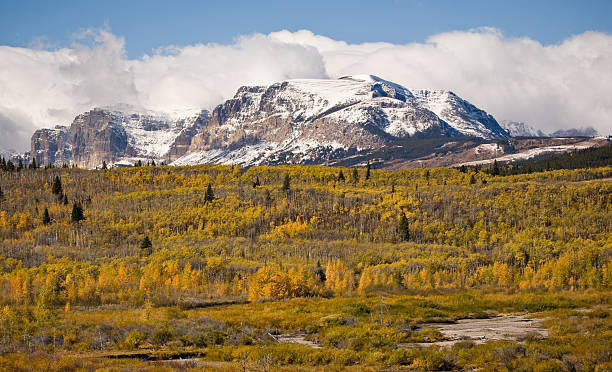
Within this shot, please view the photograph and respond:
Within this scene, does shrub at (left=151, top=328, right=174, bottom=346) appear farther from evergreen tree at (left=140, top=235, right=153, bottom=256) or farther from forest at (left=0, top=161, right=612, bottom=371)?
evergreen tree at (left=140, top=235, right=153, bottom=256)

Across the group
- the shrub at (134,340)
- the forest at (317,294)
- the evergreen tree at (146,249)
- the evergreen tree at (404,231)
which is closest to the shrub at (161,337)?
the forest at (317,294)

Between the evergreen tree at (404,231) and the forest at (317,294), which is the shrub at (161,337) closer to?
the forest at (317,294)

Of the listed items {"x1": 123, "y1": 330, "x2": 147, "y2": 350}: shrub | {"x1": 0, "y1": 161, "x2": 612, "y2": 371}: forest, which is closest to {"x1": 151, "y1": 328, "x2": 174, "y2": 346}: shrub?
{"x1": 0, "y1": 161, "x2": 612, "y2": 371}: forest

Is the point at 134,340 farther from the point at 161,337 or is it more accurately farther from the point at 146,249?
the point at 146,249

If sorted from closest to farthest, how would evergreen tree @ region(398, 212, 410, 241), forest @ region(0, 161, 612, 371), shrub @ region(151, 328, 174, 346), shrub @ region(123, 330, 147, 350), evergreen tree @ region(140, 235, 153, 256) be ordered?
forest @ region(0, 161, 612, 371)
shrub @ region(123, 330, 147, 350)
shrub @ region(151, 328, 174, 346)
evergreen tree @ region(140, 235, 153, 256)
evergreen tree @ region(398, 212, 410, 241)

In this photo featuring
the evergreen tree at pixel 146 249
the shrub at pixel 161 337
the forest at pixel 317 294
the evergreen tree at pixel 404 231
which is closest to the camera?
the forest at pixel 317 294

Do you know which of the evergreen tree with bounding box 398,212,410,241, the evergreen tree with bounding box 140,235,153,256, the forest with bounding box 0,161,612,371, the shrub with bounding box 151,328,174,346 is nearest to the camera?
the forest with bounding box 0,161,612,371

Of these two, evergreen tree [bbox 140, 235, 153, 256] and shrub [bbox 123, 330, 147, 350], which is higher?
shrub [bbox 123, 330, 147, 350]

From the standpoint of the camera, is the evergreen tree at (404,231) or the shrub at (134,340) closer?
the shrub at (134,340)

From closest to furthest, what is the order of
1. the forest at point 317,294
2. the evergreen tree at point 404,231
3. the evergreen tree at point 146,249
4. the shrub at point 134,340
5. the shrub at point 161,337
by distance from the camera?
the forest at point 317,294 < the shrub at point 134,340 < the shrub at point 161,337 < the evergreen tree at point 146,249 < the evergreen tree at point 404,231

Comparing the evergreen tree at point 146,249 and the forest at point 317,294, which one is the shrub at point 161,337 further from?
the evergreen tree at point 146,249

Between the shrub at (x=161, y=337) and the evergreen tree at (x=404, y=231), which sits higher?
the shrub at (x=161, y=337)

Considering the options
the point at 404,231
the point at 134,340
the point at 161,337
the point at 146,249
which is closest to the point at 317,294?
the point at 161,337

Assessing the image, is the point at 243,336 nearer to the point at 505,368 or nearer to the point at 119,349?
the point at 119,349
